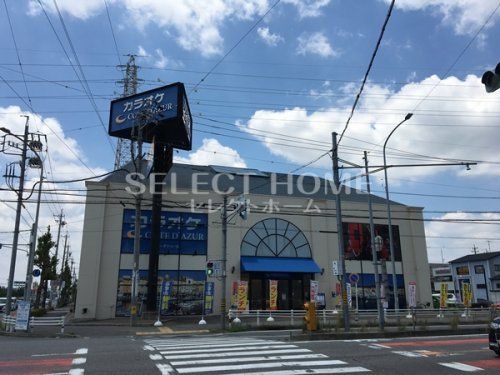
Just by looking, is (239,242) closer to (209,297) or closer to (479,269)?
(209,297)

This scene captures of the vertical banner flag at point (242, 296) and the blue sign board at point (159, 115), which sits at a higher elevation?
the blue sign board at point (159, 115)

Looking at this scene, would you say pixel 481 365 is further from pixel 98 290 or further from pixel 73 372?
pixel 98 290

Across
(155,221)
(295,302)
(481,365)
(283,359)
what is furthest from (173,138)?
(481,365)

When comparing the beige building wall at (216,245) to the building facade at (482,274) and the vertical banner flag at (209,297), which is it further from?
the building facade at (482,274)

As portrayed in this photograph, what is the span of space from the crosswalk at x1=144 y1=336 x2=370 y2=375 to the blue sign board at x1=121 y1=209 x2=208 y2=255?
64.7 feet

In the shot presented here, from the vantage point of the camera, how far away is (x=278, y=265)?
3459 centimetres

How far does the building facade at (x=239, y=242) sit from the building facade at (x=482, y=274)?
95.2 ft

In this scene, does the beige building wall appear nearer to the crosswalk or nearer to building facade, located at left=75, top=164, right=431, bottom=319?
building facade, located at left=75, top=164, right=431, bottom=319

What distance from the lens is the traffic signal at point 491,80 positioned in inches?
290

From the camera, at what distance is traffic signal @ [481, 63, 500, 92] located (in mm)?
7357

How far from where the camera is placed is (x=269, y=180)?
41.4m

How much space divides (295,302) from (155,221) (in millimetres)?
13305

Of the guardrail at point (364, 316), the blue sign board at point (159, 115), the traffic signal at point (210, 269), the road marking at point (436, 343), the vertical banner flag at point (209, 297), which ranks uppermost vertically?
the blue sign board at point (159, 115)

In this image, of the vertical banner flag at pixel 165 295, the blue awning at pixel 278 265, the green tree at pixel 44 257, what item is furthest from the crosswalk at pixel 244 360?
the green tree at pixel 44 257
